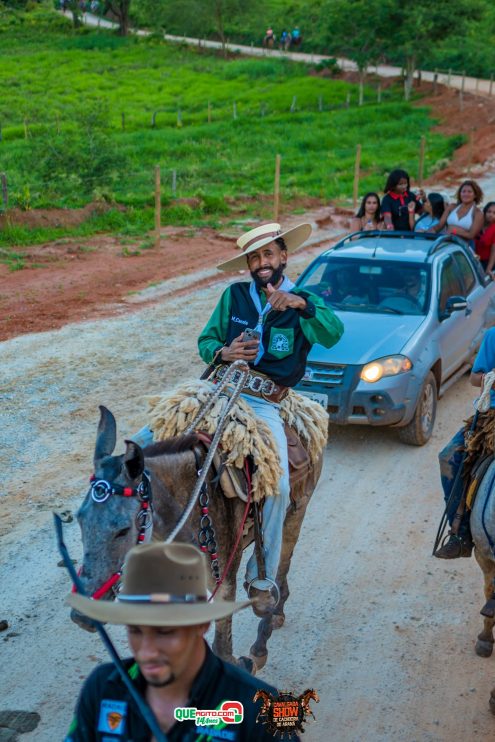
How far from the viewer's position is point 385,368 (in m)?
9.31

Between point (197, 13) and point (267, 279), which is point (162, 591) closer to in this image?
point (267, 279)

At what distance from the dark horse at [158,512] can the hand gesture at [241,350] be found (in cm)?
68

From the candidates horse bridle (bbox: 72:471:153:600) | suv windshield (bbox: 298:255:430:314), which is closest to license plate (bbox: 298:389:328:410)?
suv windshield (bbox: 298:255:430:314)

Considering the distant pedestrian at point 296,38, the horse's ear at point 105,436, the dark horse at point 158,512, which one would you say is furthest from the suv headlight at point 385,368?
the distant pedestrian at point 296,38

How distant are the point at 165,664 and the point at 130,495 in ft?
5.50

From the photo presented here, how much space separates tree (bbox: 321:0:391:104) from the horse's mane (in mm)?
45371

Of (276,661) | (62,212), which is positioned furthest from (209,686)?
(62,212)

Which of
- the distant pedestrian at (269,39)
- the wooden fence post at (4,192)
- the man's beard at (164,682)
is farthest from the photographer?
the distant pedestrian at (269,39)

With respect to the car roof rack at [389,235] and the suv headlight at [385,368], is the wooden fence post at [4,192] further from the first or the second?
the suv headlight at [385,368]

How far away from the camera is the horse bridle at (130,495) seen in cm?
409

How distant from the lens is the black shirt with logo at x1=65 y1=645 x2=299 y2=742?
2676 mm

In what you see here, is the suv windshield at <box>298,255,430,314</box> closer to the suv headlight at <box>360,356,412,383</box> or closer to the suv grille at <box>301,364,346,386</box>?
the suv headlight at <box>360,356,412,383</box>

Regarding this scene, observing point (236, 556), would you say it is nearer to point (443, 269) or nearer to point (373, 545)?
point (373, 545)

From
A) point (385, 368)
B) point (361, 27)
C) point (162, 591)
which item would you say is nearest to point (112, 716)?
point (162, 591)
